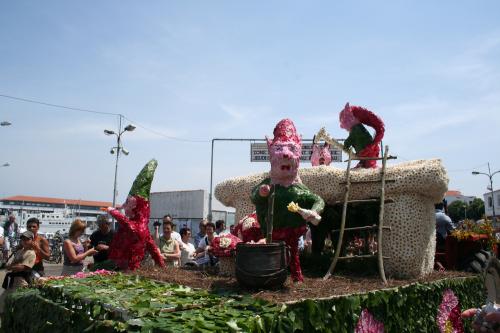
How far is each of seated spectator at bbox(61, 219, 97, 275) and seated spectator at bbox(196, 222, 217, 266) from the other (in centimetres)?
185

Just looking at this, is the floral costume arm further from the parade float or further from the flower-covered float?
the flower-covered float

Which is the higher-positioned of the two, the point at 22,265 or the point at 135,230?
the point at 135,230

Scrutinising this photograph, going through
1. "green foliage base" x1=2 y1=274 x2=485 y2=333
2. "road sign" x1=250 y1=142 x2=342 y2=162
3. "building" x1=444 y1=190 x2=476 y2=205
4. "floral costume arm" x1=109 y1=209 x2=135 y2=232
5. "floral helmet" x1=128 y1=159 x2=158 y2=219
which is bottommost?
"green foliage base" x1=2 y1=274 x2=485 y2=333

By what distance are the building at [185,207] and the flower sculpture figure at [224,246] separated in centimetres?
1453

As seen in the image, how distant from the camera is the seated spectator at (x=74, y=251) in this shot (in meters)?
5.85

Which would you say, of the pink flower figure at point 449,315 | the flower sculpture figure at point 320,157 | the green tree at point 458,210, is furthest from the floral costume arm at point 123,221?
the green tree at point 458,210

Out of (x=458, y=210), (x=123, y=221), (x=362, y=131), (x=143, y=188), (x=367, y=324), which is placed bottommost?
(x=367, y=324)

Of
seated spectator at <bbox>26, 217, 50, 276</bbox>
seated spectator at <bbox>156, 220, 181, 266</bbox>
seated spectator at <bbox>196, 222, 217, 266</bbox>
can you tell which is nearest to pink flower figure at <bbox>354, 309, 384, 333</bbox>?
seated spectator at <bbox>196, 222, 217, 266</bbox>

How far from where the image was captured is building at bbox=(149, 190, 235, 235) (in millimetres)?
21281

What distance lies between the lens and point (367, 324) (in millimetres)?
3902

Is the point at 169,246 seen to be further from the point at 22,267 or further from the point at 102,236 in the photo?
the point at 22,267

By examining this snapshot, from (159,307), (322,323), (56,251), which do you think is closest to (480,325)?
(322,323)

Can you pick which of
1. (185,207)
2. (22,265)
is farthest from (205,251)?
(185,207)

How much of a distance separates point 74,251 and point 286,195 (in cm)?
306
